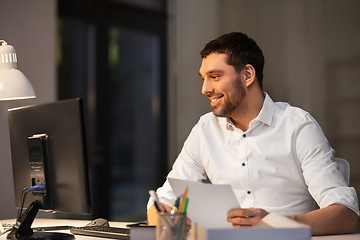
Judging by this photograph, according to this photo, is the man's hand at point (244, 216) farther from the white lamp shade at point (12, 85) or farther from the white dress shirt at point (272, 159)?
the white lamp shade at point (12, 85)

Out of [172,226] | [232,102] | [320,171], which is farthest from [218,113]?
[172,226]

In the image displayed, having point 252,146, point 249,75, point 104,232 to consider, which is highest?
point 249,75

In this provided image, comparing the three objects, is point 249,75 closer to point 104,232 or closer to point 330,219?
point 330,219

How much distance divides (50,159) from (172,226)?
64 centimetres

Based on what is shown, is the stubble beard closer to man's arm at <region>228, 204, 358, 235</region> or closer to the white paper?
man's arm at <region>228, 204, 358, 235</region>

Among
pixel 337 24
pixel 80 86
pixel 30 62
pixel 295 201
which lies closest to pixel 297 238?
pixel 295 201

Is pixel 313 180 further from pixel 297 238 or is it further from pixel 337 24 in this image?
pixel 337 24

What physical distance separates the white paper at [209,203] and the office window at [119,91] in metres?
3.42

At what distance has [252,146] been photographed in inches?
86.0

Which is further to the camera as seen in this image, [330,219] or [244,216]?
[330,219]

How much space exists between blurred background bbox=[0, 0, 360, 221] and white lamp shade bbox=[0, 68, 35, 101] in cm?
73

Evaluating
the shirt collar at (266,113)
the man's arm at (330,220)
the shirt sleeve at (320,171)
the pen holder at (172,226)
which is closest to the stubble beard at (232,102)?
the shirt collar at (266,113)

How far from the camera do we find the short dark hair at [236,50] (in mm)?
2254

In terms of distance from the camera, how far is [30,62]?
2971 mm
